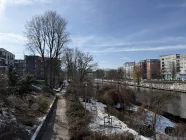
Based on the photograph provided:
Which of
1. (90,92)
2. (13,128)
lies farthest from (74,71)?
(13,128)

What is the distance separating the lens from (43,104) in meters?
16.5

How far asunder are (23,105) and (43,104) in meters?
2.36

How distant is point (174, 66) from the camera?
132 metres

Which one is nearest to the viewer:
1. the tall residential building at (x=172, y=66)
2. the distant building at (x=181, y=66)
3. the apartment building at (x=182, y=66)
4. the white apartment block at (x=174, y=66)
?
the white apartment block at (x=174, y=66)

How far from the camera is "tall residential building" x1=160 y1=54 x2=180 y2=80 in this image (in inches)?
5148

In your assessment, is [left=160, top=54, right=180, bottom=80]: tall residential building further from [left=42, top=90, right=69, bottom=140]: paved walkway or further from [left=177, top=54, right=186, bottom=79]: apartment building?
[left=42, top=90, right=69, bottom=140]: paved walkway

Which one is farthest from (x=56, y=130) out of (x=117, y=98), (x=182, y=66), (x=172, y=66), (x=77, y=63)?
(x=182, y=66)

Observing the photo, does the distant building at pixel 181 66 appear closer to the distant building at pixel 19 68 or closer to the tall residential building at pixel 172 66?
the tall residential building at pixel 172 66

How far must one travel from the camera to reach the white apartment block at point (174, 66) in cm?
12988

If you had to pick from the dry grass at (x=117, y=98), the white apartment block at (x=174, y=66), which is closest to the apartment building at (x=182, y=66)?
the white apartment block at (x=174, y=66)

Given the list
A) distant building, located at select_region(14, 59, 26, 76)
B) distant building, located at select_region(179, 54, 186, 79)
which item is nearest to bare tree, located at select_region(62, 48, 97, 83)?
distant building, located at select_region(14, 59, 26, 76)

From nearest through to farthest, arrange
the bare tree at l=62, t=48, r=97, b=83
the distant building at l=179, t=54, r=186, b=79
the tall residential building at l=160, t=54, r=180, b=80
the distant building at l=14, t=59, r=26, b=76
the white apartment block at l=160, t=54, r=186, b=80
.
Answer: the distant building at l=14, t=59, r=26, b=76 → the bare tree at l=62, t=48, r=97, b=83 → the white apartment block at l=160, t=54, r=186, b=80 → the tall residential building at l=160, t=54, r=180, b=80 → the distant building at l=179, t=54, r=186, b=79

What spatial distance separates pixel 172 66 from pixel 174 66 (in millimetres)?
1202

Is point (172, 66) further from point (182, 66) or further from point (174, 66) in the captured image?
point (182, 66)
